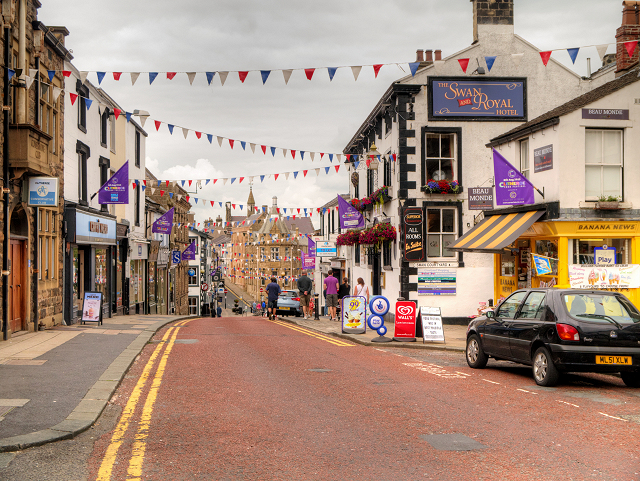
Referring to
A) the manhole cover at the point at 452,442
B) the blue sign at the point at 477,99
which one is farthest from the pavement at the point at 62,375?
the blue sign at the point at 477,99

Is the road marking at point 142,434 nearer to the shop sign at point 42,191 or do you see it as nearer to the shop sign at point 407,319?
the shop sign at point 407,319

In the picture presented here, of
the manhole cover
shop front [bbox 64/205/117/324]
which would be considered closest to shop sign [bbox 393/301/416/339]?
the manhole cover

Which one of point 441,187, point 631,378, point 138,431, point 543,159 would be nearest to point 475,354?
point 631,378

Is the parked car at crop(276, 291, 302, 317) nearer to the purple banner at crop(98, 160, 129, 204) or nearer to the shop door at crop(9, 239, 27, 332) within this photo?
the purple banner at crop(98, 160, 129, 204)

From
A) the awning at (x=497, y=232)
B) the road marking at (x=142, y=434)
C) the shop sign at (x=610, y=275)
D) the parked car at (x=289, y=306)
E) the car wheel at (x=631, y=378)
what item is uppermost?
the awning at (x=497, y=232)

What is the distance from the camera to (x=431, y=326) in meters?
16.5

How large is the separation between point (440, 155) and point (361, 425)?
17591mm

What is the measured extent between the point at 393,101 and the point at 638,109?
9482mm

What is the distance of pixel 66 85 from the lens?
21141 mm

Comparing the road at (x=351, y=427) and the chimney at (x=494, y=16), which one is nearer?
the road at (x=351, y=427)

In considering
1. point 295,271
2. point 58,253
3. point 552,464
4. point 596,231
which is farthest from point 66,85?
point 295,271

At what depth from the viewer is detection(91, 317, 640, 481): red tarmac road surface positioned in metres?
5.64

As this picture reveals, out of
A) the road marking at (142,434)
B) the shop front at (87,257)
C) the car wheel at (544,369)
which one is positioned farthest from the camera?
the shop front at (87,257)

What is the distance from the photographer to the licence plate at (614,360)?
9734mm
